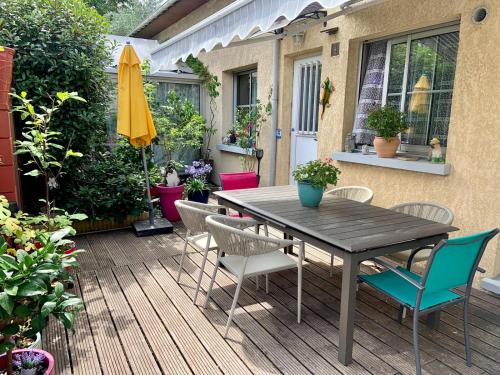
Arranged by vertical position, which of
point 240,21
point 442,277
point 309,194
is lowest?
point 442,277

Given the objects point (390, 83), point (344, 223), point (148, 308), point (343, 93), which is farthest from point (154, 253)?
point (390, 83)

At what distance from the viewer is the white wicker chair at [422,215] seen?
8.91 ft

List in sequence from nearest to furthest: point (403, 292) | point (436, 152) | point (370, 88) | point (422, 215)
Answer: point (403, 292) → point (422, 215) → point (436, 152) → point (370, 88)

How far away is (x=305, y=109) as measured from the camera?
547 cm

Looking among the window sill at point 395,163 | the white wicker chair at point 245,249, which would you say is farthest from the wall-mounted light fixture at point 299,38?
the white wicker chair at point 245,249

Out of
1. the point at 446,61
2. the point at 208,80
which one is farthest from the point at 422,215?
the point at 208,80

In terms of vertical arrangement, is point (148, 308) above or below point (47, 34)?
below

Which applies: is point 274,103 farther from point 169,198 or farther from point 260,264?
point 260,264

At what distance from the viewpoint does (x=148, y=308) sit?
2.82 m

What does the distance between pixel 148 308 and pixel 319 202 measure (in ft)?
5.41

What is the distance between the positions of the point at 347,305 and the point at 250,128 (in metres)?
4.73

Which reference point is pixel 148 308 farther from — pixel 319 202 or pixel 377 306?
pixel 377 306

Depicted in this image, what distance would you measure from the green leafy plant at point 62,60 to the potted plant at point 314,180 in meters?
2.70

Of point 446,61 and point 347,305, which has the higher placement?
point 446,61
